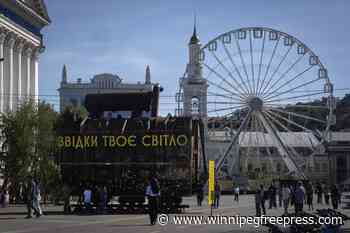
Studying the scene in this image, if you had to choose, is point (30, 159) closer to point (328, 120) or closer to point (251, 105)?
point (251, 105)

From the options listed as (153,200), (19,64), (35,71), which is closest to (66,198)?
(153,200)

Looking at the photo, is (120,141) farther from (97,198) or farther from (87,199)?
(87,199)

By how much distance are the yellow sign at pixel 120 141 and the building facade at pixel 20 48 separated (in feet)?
71.0

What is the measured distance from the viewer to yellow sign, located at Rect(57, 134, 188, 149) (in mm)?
35156

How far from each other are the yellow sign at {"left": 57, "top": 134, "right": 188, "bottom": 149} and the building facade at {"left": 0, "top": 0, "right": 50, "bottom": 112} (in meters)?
21.6

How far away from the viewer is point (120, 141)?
35656 mm

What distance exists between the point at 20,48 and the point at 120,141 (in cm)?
3064

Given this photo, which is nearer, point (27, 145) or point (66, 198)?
point (66, 198)

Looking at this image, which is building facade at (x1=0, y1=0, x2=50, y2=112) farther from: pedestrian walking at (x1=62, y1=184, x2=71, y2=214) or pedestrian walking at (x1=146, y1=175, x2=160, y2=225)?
pedestrian walking at (x1=146, y1=175, x2=160, y2=225)

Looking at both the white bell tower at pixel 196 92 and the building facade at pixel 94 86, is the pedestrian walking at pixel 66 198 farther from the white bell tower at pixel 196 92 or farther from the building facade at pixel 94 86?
the building facade at pixel 94 86

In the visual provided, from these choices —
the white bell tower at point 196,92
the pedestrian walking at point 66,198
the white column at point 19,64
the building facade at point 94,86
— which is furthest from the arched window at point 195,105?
the building facade at point 94,86

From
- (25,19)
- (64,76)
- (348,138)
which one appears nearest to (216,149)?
(25,19)

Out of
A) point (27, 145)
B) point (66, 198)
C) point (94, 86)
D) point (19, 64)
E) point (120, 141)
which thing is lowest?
point (66, 198)

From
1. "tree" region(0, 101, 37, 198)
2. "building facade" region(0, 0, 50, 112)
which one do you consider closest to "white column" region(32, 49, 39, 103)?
"building facade" region(0, 0, 50, 112)
